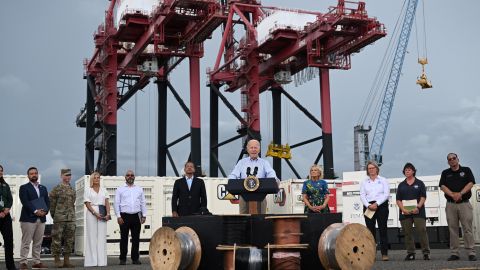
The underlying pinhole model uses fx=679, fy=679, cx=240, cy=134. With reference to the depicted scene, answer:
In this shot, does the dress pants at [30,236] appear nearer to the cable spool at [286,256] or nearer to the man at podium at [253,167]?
the man at podium at [253,167]

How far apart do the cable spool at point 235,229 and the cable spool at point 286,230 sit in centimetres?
42

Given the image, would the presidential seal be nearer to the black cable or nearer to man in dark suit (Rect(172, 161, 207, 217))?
the black cable

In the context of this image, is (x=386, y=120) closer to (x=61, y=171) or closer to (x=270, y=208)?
(x=270, y=208)

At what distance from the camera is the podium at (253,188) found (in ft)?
26.4

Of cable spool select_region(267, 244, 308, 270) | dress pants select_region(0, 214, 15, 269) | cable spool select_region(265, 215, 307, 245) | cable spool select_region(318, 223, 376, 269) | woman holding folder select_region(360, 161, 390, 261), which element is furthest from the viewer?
woman holding folder select_region(360, 161, 390, 261)

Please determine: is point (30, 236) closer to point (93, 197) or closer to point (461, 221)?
point (93, 197)

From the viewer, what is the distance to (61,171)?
1313cm

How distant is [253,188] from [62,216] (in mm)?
6128

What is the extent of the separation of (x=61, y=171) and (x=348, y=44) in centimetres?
2775

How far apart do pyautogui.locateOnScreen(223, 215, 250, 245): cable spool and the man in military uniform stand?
612cm

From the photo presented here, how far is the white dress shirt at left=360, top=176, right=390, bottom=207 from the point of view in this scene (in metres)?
12.1

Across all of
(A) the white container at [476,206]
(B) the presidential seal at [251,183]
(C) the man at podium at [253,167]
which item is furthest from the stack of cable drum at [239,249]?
(A) the white container at [476,206]

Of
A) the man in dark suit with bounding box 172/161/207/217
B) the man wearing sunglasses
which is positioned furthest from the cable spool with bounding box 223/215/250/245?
the man wearing sunglasses

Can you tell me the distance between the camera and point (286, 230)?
7375 mm
